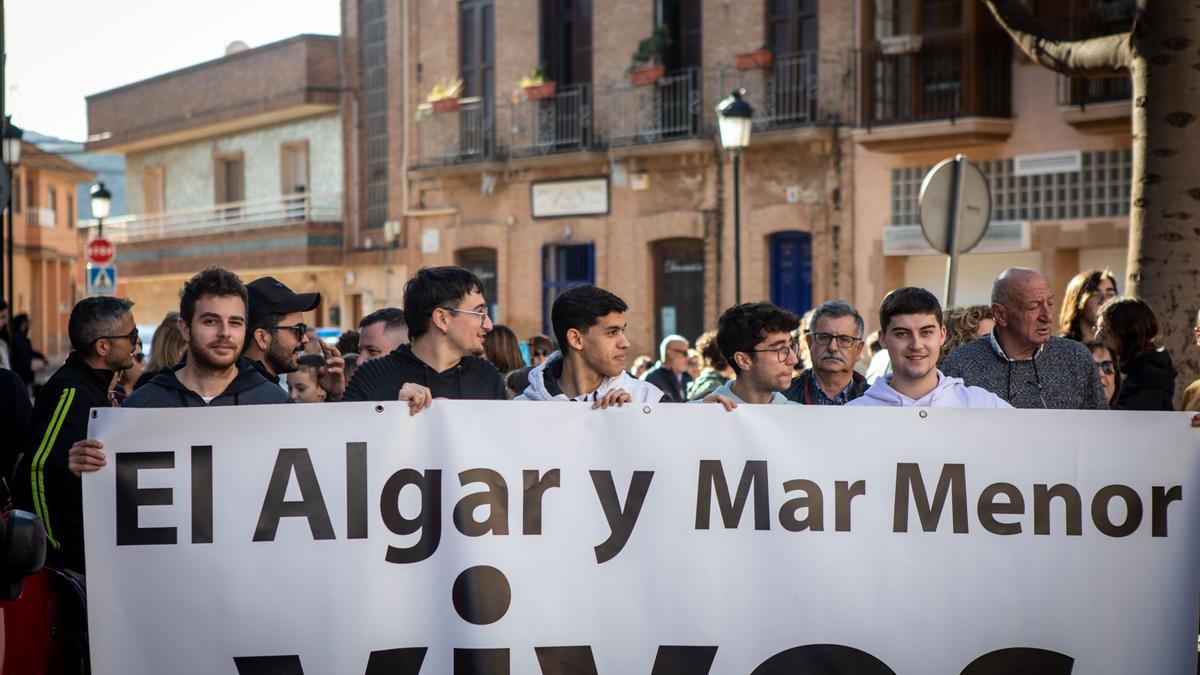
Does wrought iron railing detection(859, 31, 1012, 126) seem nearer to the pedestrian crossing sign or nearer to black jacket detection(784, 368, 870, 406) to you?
the pedestrian crossing sign

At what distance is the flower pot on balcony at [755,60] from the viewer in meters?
23.9

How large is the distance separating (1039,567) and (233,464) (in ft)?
9.00

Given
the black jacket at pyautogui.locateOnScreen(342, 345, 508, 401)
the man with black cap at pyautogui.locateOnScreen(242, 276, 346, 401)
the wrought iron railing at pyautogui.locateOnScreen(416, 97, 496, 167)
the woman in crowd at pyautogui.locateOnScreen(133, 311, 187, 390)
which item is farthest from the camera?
the wrought iron railing at pyautogui.locateOnScreen(416, 97, 496, 167)

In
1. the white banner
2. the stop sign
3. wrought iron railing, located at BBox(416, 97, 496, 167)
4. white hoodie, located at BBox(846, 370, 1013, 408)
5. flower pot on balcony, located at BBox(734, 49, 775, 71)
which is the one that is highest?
flower pot on balcony, located at BBox(734, 49, 775, 71)

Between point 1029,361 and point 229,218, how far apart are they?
1261 inches

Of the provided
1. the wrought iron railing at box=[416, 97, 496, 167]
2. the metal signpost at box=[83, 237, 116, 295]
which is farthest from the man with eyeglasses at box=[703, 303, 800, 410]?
the wrought iron railing at box=[416, 97, 496, 167]

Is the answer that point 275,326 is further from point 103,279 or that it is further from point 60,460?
point 103,279

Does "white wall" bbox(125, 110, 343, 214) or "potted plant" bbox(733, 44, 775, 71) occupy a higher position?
"potted plant" bbox(733, 44, 775, 71)

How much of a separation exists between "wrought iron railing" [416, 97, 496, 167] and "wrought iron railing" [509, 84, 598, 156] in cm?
73

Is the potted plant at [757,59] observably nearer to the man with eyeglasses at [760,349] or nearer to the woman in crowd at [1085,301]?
the woman in crowd at [1085,301]

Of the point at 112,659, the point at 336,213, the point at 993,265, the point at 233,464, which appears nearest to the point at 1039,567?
the point at 233,464

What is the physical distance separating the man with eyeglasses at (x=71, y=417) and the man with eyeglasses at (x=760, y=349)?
242 centimetres

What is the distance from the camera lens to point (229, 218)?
3734cm

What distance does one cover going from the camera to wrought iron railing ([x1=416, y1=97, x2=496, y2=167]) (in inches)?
1136
